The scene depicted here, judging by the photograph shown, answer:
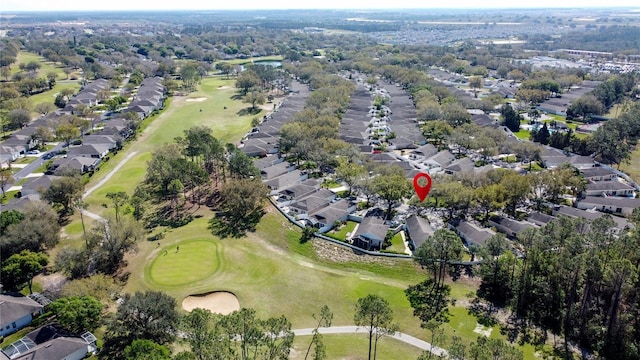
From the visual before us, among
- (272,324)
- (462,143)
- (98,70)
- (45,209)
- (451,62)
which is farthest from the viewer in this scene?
(451,62)

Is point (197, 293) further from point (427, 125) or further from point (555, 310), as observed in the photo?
point (427, 125)

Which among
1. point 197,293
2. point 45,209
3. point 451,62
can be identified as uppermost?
point 451,62

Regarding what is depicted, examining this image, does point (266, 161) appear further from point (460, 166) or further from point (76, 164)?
point (460, 166)

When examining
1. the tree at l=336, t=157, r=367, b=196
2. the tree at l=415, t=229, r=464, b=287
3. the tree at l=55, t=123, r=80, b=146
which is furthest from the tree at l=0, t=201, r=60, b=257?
the tree at l=415, t=229, r=464, b=287

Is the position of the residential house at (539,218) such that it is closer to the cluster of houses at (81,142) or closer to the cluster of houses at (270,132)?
the cluster of houses at (270,132)

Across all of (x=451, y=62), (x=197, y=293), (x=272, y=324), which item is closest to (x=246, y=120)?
(x=197, y=293)

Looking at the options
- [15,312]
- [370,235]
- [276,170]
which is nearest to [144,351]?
[15,312]
